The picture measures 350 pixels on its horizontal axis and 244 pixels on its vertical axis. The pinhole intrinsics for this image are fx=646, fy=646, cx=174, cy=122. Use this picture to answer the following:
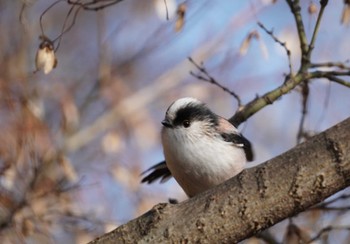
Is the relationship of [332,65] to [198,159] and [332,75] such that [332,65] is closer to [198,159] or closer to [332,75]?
[332,75]

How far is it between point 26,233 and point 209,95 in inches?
139

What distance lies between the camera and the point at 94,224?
394 centimetres

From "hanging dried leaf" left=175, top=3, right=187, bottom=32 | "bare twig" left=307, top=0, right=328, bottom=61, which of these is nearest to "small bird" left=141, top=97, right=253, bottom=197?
"hanging dried leaf" left=175, top=3, right=187, bottom=32

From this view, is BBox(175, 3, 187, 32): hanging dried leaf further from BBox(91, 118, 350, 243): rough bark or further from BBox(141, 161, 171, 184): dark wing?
BBox(91, 118, 350, 243): rough bark

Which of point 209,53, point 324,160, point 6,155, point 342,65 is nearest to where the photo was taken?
point 324,160

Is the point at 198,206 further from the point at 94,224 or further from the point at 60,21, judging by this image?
the point at 60,21

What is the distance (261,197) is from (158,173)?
1.56m

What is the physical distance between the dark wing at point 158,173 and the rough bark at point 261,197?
133 centimetres

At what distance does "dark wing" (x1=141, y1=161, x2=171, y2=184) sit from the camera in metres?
3.45

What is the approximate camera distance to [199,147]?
3.10m

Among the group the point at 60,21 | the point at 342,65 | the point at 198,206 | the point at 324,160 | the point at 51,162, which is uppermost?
the point at 60,21

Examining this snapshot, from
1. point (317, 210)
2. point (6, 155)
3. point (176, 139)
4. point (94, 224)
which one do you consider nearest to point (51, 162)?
point (6, 155)

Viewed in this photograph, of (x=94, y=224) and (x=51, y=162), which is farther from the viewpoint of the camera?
(x=51, y=162)

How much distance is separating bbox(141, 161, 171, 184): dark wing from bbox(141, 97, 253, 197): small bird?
278 mm
